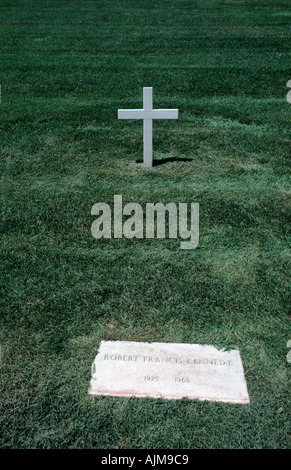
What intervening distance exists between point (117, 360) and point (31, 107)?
21.4 ft

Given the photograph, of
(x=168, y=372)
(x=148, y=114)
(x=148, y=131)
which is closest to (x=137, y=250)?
(x=168, y=372)

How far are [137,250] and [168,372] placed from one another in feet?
5.28

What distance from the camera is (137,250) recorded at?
4617mm

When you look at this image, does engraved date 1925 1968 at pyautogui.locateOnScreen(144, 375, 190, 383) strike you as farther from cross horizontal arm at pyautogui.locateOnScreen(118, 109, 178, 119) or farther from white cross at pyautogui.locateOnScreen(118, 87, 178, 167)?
cross horizontal arm at pyautogui.locateOnScreen(118, 109, 178, 119)

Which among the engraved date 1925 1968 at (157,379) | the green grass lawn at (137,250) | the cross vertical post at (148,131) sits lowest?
the engraved date 1925 1968 at (157,379)

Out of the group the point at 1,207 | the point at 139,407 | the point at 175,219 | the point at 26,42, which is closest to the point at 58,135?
the point at 1,207

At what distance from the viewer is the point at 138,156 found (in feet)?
21.8

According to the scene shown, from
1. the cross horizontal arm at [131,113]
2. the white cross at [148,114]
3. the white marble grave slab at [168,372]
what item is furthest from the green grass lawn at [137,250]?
the cross horizontal arm at [131,113]

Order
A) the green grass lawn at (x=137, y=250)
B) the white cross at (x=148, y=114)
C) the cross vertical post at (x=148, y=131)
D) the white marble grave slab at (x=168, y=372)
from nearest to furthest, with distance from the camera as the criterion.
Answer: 1. the green grass lawn at (x=137, y=250)
2. the white marble grave slab at (x=168, y=372)
3. the cross vertical post at (x=148, y=131)
4. the white cross at (x=148, y=114)

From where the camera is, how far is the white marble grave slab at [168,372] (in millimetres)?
3170

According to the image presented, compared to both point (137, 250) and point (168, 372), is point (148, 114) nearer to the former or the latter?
point (137, 250)

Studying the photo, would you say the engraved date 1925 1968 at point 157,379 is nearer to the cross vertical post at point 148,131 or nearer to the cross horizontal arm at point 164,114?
the cross vertical post at point 148,131

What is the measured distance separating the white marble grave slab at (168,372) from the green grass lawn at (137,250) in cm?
7
